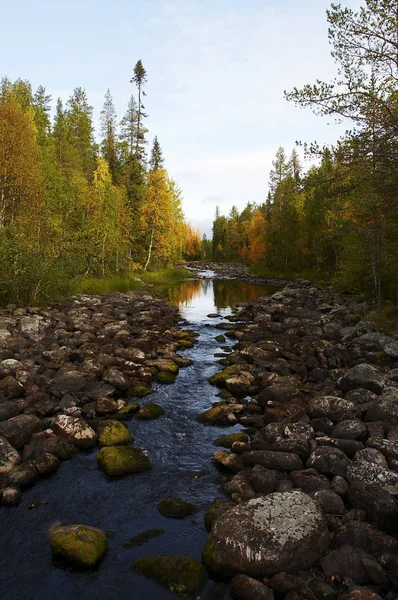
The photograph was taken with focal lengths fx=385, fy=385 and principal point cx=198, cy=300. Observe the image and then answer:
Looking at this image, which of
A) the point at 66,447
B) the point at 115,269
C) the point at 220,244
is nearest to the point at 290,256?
the point at 115,269

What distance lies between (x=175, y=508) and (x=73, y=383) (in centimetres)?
607

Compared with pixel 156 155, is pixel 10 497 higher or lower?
lower

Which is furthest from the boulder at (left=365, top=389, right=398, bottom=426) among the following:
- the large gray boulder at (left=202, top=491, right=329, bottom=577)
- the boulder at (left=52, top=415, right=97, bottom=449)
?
the boulder at (left=52, top=415, right=97, bottom=449)

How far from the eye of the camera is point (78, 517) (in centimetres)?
659

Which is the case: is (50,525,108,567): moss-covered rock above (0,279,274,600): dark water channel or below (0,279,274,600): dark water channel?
above

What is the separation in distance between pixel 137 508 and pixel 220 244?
105751 millimetres

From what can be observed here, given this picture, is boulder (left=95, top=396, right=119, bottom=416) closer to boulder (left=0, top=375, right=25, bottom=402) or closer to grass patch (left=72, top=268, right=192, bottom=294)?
boulder (left=0, top=375, right=25, bottom=402)

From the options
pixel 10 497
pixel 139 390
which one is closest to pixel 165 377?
pixel 139 390

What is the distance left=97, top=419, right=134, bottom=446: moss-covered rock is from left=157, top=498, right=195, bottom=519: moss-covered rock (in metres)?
2.28

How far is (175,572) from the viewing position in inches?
212

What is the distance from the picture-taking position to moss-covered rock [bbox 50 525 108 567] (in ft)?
18.3

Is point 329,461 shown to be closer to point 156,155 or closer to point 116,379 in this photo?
point 116,379

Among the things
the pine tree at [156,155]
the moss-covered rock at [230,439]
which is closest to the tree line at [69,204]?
the pine tree at [156,155]

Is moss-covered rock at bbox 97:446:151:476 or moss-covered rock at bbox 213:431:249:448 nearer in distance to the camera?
moss-covered rock at bbox 97:446:151:476
